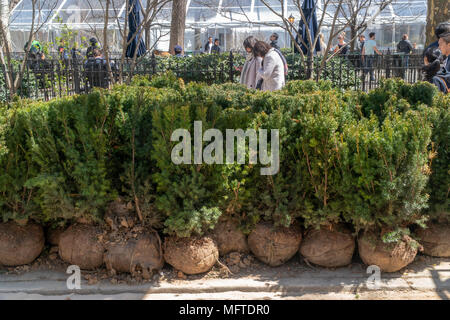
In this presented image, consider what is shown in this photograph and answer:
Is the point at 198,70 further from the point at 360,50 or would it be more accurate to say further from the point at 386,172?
the point at 360,50

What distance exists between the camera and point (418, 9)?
24688 mm

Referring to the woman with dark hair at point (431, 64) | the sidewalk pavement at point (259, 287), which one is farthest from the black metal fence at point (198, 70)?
the sidewalk pavement at point (259, 287)

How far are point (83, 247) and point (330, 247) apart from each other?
2.25 m

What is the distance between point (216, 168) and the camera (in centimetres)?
425

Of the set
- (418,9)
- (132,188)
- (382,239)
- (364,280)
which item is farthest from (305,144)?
(418,9)

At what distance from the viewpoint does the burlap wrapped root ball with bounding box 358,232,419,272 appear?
4191 millimetres

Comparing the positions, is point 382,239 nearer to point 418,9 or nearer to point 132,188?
point 132,188

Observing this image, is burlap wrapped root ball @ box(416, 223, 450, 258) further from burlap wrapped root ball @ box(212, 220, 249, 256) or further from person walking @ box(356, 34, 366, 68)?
person walking @ box(356, 34, 366, 68)

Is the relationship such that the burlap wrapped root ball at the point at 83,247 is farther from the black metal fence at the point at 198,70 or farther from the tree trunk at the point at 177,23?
the tree trunk at the point at 177,23

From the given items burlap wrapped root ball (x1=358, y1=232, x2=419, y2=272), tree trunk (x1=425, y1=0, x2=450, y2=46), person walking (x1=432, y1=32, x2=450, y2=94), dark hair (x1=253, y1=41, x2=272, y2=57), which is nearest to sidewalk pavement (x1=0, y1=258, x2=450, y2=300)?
burlap wrapped root ball (x1=358, y1=232, x2=419, y2=272)

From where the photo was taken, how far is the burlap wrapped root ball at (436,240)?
4484mm

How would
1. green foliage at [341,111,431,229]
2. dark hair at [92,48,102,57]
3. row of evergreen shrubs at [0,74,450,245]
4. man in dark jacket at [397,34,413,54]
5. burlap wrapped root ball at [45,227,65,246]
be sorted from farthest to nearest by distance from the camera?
1. man in dark jacket at [397,34,413,54]
2. dark hair at [92,48,102,57]
3. burlap wrapped root ball at [45,227,65,246]
4. row of evergreen shrubs at [0,74,450,245]
5. green foliage at [341,111,431,229]

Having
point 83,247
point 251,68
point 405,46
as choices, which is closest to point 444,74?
Result: point 251,68

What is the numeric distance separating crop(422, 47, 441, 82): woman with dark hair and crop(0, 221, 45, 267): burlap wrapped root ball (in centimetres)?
557
